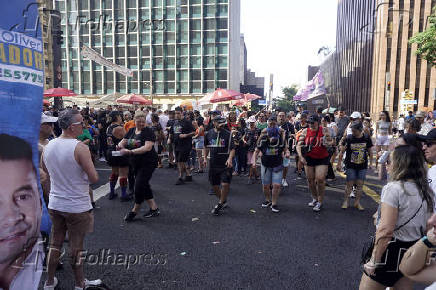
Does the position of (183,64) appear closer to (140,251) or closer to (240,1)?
(240,1)

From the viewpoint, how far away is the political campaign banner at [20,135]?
197 cm

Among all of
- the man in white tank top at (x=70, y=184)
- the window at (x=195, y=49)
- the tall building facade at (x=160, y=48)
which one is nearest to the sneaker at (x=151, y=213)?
the man in white tank top at (x=70, y=184)

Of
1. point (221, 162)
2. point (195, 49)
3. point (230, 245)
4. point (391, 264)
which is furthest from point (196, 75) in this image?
point (391, 264)

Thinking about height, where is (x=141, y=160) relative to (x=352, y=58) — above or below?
below

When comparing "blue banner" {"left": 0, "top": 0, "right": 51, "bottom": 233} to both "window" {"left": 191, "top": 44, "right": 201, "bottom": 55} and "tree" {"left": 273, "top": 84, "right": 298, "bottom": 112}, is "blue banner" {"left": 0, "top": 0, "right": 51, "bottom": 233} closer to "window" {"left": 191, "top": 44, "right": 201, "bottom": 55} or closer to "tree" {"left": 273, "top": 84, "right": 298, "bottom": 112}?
"window" {"left": 191, "top": 44, "right": 201, "bottom": 55}

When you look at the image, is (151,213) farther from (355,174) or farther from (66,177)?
(355,174)

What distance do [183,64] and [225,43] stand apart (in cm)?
842

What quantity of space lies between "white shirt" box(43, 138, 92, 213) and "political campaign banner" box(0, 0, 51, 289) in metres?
0.86

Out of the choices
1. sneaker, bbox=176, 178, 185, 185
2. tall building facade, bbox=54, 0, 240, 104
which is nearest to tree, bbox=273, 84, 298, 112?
tall building facade, bbox=54, 0, 240, 104

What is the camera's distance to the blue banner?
226 cm

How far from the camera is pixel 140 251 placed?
4746mm

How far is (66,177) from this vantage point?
3453 mm

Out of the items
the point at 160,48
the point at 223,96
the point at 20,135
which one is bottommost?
the point at 20,135

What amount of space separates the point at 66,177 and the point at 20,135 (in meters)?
1.32
